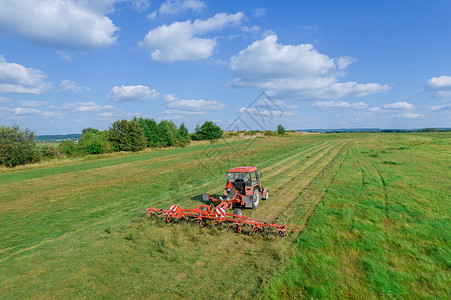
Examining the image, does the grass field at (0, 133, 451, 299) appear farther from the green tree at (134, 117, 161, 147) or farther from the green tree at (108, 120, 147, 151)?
the green tree at (134, 117, 161, 147)

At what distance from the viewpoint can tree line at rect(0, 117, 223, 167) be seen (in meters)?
32.8

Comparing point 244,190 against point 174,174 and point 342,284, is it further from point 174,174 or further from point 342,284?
point 174,174

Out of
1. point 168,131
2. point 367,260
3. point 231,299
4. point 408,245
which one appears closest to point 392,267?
point 367,260

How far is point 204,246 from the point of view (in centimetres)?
787

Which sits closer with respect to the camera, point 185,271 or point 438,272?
point 438,272

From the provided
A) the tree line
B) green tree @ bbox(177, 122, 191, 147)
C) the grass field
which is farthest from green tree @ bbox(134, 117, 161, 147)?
the grass field

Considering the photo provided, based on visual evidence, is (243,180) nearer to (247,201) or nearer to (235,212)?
(247,201)

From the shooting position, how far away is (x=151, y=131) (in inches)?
2491

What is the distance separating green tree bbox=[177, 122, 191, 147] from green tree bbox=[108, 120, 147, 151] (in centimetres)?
1861

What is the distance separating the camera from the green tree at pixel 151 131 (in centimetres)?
6166

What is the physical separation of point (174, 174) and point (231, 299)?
18739mm

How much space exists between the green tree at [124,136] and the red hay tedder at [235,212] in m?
44.6

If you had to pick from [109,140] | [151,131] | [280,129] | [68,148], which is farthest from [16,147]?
[280,129]

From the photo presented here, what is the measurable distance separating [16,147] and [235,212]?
38.4 metres
